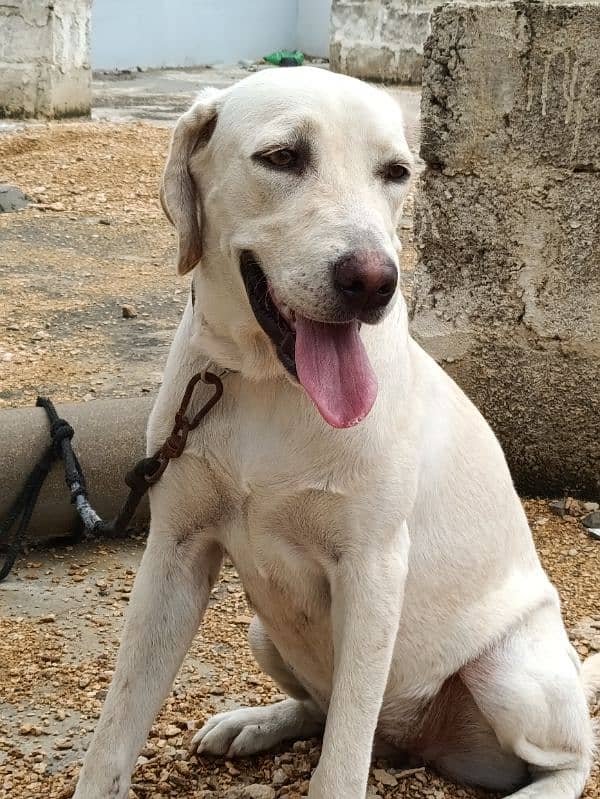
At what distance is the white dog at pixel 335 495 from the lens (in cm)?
248

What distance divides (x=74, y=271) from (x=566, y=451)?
4509mm

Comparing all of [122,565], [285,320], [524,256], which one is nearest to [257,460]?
[285,320]

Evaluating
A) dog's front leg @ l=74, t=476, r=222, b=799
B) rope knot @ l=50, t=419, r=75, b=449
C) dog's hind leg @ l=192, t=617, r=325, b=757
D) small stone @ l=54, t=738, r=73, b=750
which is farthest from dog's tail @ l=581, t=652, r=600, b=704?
rope knot @ l=50, t=419, r=75, b=449

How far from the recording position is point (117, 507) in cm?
449

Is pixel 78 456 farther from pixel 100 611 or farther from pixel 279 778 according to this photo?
pixel 279 778

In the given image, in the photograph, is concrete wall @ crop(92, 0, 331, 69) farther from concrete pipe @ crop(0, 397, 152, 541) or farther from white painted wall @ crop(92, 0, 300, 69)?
concrete pipe @ crop(0, 397, 152, 541)

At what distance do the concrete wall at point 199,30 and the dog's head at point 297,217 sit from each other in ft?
57.0

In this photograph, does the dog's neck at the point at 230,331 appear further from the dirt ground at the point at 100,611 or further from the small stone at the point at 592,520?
the small stone at the point at 592,520

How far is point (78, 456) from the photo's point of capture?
4.43 meters

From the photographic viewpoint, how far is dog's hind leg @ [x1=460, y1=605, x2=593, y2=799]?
2908 mm

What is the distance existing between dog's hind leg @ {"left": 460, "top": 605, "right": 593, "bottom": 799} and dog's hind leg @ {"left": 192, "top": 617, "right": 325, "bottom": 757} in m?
0.51

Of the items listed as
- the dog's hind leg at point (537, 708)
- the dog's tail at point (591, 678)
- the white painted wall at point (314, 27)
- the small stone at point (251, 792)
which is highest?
the white painted wall at point (314, 27)

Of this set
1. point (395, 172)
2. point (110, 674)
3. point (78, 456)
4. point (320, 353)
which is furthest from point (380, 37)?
point (320, 353)

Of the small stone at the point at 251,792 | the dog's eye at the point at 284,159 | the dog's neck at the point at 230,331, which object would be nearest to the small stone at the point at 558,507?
the small stone at the point at 251,792
